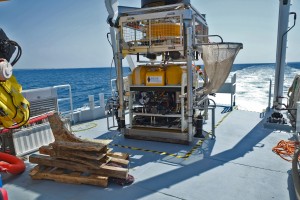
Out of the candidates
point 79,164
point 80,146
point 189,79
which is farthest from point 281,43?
point 79,164

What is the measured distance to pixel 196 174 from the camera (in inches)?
165

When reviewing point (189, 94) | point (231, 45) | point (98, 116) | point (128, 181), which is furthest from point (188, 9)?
point (98, 116)

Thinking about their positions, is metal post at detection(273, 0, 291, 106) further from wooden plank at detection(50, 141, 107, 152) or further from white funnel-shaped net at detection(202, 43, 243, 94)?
wooden plank at detection(50, 141, 107, 152)

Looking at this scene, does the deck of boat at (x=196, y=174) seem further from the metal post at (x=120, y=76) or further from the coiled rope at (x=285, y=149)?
the metal post at (x=120, y=76)

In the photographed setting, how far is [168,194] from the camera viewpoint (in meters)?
3.55

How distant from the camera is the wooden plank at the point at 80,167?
149 inches

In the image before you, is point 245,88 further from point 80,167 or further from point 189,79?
point 80,167

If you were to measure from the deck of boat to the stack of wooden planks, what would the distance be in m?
0.13

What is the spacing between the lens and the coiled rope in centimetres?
487

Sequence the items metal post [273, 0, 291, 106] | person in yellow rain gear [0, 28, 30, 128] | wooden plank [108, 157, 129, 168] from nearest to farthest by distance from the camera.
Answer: person in yellow rain gear [0, 28, 30, 128] < wooden plank [108, 157, 129, 168] < metal post [273, 0, 291, 106]

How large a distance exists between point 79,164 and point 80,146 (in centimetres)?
33

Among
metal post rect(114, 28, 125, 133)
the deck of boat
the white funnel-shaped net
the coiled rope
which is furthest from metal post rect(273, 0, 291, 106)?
metal post rect(114, 28, 125, 133)

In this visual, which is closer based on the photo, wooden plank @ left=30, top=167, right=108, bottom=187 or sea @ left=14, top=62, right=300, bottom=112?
wooden plank @ left=30, top=167, right=108, bottom=187

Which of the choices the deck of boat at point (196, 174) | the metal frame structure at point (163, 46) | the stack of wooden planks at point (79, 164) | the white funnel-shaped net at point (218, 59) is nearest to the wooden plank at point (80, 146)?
the stack of wooden planks at point (79, 164)
